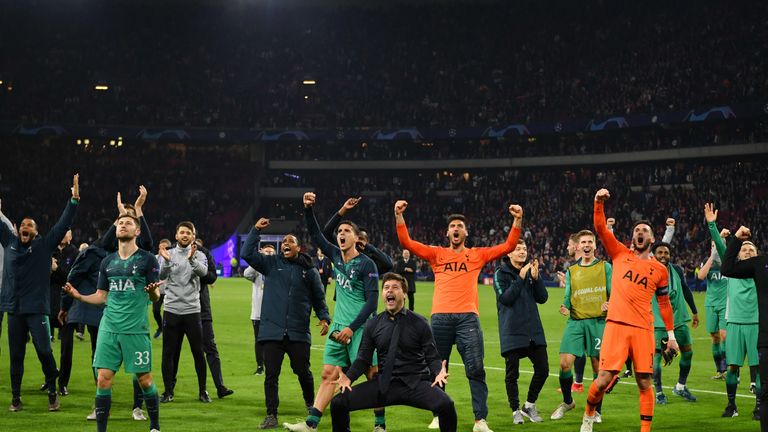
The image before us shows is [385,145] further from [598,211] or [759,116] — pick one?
[598,211]

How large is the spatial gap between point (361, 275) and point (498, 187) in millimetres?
58083

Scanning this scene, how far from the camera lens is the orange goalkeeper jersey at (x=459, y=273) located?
11.7 m

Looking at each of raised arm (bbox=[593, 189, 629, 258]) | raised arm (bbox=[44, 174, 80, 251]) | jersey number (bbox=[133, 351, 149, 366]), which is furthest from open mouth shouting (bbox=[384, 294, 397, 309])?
raised arm (bbox=[44, 174, 80, 251])

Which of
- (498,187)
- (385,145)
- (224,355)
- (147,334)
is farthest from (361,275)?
(385,145)

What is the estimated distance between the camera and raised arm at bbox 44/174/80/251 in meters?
12.0

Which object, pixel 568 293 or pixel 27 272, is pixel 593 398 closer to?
pixel 568 293

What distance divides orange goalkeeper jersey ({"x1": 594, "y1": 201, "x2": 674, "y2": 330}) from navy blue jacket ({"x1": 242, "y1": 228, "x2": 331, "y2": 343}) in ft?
11.2

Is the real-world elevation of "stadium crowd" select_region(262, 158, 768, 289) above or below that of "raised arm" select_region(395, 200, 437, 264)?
above

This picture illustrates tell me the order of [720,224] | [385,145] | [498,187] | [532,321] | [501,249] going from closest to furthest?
[501,249] → [532,321] → [720,224] → [498,187] → [385,145]

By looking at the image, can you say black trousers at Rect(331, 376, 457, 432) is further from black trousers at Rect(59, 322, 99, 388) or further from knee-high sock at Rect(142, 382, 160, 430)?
black trousers at Rect(59, 322, 99, 388)

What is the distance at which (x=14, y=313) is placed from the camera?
42.1 feet

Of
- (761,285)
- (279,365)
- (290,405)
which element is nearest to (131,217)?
(279,365)

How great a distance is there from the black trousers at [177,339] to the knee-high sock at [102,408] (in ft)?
10.8

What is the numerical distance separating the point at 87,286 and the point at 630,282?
787 cm
